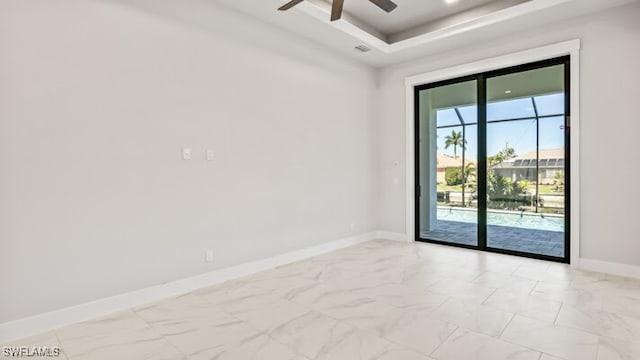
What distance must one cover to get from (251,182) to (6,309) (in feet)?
7.92

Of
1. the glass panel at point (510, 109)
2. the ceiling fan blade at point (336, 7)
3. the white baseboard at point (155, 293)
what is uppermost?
the ceiling fan blade at point (336, 7)

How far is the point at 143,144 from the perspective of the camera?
3.21m

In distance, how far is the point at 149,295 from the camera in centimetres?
323

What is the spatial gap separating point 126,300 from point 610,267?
17.6 feet

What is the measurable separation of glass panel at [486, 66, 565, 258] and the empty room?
0.09 feet

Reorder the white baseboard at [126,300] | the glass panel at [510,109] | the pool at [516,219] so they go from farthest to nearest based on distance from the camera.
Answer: the glass panel at [510,109] < the pool at [516,219] < the white baseboard at [126,300]

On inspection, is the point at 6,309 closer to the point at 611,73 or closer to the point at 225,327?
the point at 225,327

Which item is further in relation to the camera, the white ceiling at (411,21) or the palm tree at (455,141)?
the palm tree at (455,141)

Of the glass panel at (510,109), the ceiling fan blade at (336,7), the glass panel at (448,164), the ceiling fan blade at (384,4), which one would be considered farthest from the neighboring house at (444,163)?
the ceiling fan blade at (336,7)

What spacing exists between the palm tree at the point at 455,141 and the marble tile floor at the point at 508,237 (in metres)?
1.28

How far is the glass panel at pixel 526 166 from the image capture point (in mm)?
4586

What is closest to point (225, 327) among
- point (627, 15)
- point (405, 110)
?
point (405, 110)

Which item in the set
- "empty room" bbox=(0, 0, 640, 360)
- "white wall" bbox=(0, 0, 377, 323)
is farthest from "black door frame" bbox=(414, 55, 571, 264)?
"white wall" bbox=(0, 0, 377, 323)

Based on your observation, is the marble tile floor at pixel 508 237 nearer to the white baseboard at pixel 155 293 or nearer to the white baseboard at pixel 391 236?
the white baseboard at pixel 391 236
